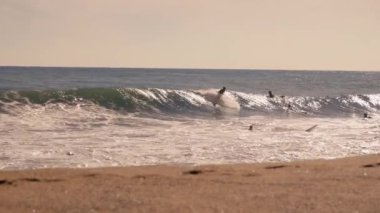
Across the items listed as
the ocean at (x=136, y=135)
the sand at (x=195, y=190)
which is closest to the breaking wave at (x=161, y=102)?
the ocean at (x=136, y=135)

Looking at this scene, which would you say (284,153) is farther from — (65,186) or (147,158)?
(65,186)

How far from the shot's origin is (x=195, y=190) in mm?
6621

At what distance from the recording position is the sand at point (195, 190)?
18.9 ft

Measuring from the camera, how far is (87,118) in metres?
17.8

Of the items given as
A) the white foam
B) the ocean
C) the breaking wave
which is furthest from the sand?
the breaking wave

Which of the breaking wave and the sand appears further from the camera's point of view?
the breaking wave

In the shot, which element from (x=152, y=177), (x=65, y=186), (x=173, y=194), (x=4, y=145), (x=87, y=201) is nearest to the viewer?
(x=87, y=201)

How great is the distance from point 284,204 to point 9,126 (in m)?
10.6

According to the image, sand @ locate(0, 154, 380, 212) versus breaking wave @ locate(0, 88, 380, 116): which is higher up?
sand @ locate(0, 154, 380, 212)

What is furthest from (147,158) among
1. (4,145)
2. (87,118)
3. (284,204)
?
(87,118)

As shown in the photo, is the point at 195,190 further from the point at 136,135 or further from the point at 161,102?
the point at 161,102

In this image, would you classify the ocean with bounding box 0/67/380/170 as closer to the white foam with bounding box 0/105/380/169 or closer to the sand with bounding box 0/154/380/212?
the white foam with bounding box 0/105/380/169

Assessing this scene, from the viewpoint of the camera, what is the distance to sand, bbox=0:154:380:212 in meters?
5.77

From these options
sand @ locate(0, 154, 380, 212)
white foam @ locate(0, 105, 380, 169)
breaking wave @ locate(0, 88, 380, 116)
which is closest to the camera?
sand @ locate(0, 154, 380, 212)
